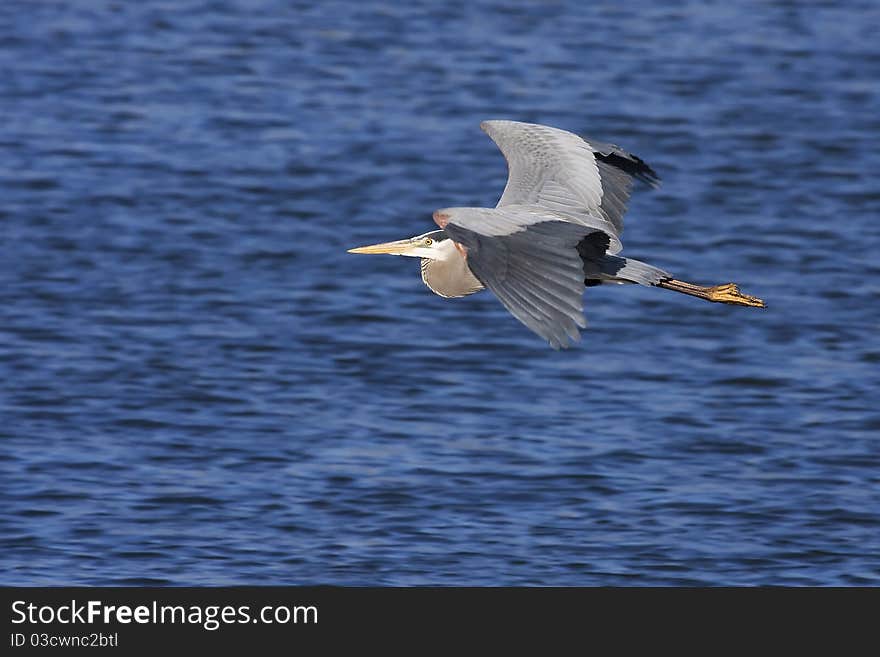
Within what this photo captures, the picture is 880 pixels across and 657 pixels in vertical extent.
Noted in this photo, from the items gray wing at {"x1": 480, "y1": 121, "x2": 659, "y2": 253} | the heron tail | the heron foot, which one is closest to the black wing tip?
gray wing at {"x1": 480, "y1": 121, "x2": 659, "y2": 253}

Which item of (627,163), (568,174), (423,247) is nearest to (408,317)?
(627,163)

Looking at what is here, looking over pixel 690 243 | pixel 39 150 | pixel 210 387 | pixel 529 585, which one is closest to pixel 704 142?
pixel 690 243

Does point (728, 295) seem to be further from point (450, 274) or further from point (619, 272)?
point (450, 274)

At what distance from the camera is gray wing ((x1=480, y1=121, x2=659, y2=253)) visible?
9102mm

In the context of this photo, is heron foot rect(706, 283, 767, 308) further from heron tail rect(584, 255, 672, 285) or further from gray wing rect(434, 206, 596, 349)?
gray wing rect(434, 206, 596, 349)

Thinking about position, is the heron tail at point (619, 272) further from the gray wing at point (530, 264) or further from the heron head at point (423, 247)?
the heron head at point (423, 247)

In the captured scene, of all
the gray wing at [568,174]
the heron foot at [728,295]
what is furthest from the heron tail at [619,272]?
the heron foot at [728,295]

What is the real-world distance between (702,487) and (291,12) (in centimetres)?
1332

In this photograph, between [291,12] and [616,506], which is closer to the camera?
[616,506]

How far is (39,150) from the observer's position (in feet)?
59.8

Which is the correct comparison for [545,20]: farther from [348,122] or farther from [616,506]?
[616,506]

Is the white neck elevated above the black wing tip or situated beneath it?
situated beneath

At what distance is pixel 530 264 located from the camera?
24.8ft

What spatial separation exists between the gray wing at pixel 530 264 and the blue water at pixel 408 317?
9.47 ft
